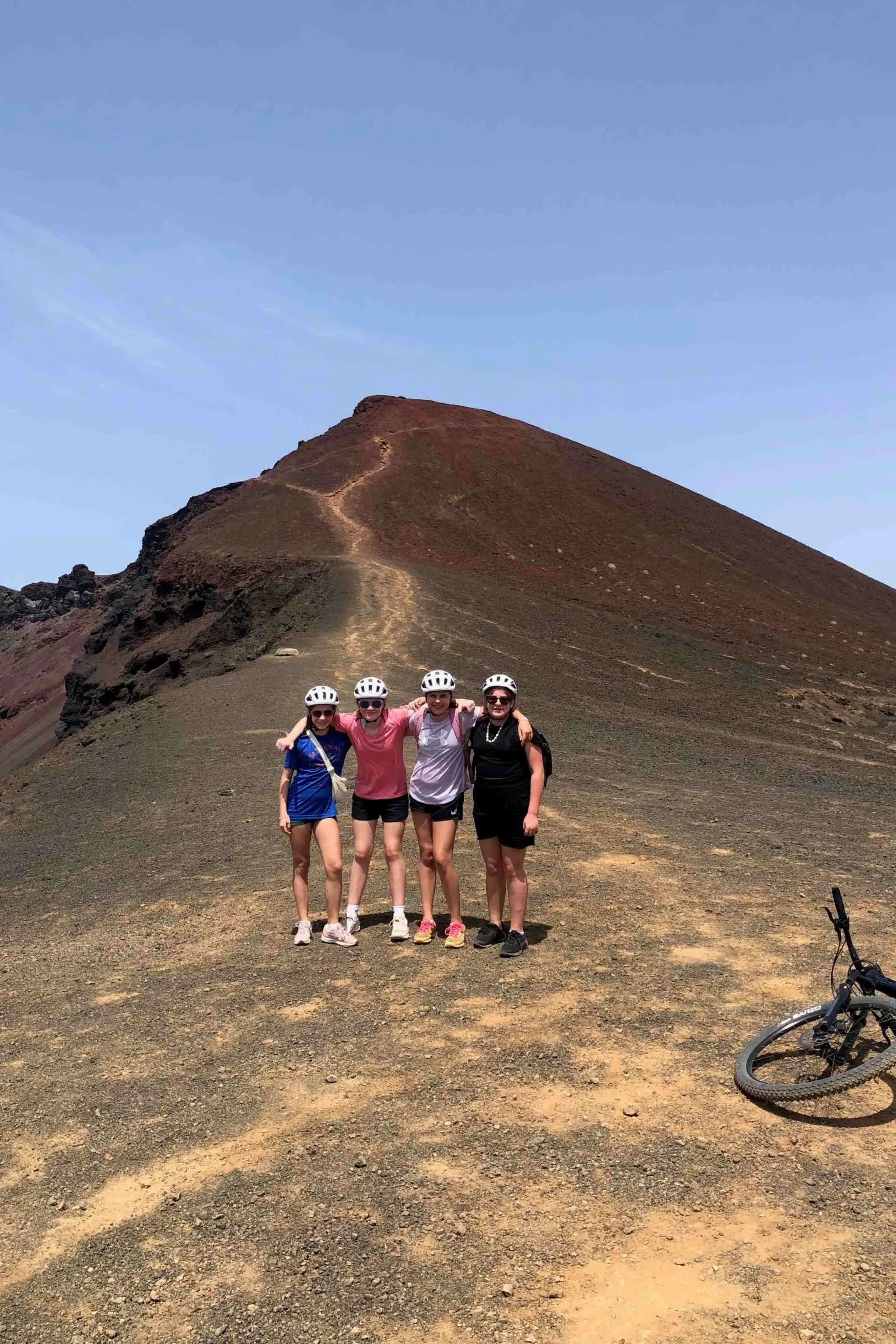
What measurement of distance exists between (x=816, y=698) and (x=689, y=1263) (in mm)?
26138

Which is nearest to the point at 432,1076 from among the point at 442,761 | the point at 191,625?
the point at 442,761

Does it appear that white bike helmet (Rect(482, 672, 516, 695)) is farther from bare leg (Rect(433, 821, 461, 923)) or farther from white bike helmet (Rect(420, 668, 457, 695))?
bare leg (Rect(433, 821, 461, 923))

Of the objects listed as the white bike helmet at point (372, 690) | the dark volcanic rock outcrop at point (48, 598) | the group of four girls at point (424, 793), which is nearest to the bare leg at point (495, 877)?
the group of four girls at point (424, 793)

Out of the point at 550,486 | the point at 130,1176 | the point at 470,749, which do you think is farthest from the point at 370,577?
the point at 130,1176

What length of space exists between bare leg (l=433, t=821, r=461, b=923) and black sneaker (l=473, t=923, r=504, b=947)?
171 millimetres

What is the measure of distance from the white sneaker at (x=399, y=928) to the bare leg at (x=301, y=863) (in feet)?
2.16

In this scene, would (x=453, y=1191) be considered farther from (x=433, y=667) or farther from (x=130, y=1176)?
(x=433, y=667)

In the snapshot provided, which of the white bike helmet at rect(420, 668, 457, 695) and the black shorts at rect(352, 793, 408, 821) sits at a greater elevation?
the white bike helmet at rect(420, 668, 457, 695)

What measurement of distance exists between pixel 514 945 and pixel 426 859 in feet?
2.82

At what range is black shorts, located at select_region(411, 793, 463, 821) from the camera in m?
6.70

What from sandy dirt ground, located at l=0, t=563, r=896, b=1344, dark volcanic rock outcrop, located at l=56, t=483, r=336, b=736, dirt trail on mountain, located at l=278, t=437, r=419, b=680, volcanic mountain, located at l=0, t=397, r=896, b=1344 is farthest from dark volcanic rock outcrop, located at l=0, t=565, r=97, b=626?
sandy dirt ground, located at l=0, t=563, r=896, b=1344

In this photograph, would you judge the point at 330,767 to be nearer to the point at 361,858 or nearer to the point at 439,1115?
the point at 361,858

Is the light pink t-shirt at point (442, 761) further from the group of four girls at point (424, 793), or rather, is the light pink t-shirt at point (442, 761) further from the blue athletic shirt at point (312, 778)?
the blue athletic shirt at point (312, 778)

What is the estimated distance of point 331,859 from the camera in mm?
7031
